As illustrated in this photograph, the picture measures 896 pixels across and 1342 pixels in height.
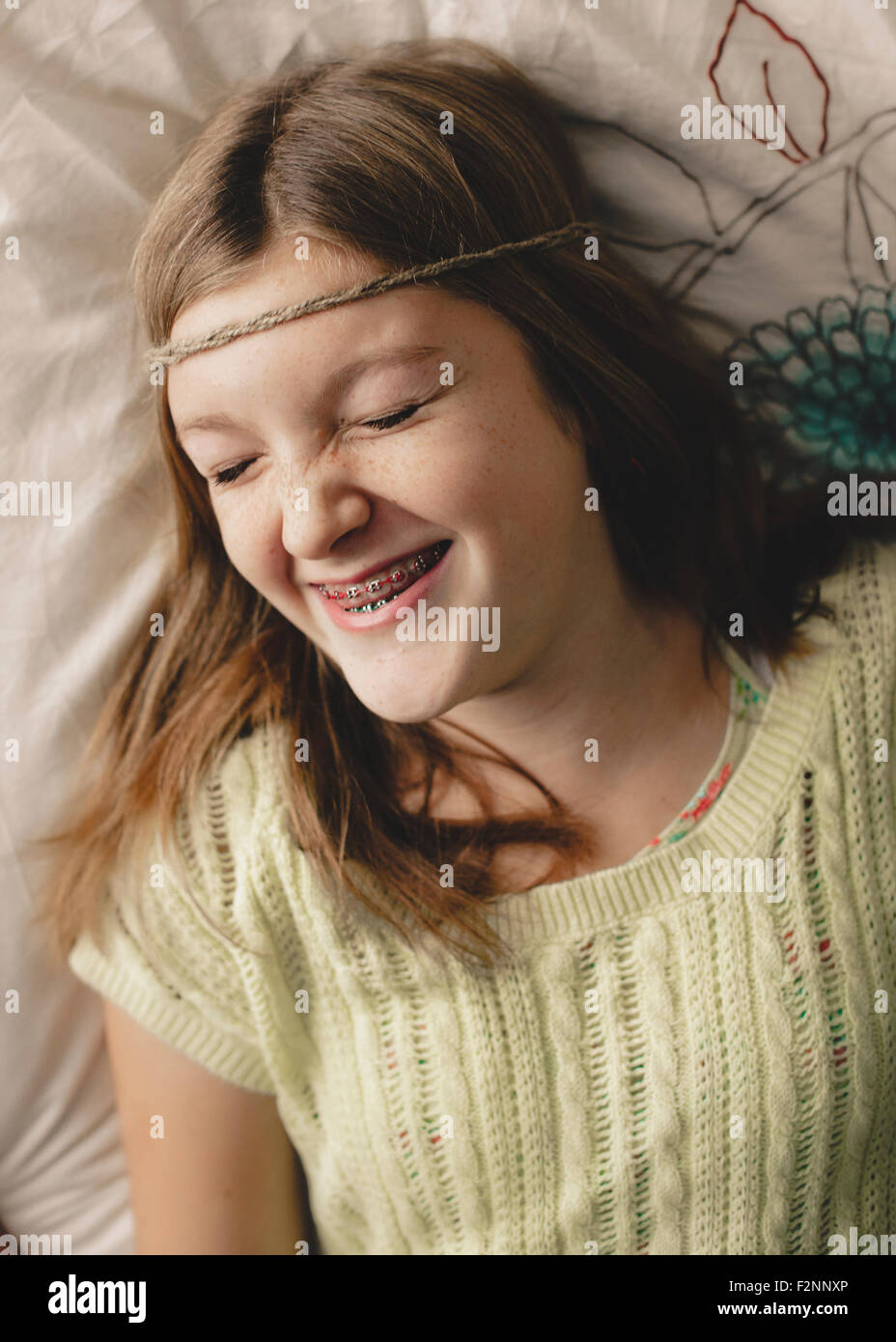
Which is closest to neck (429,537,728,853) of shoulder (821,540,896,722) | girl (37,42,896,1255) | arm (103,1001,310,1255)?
girl (37,42,896,1255)

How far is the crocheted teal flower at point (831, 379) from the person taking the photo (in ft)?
3.62

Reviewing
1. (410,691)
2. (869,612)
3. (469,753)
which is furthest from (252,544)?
(869,612)

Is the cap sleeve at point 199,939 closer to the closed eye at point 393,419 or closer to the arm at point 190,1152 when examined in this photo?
the arm at point 190,1152

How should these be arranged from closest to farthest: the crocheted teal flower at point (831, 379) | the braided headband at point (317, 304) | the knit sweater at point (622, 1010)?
the braided headband at point (317, 304) < the knit sweater at point (622, 1010) < the crocheted teal flower at point (831, 379)

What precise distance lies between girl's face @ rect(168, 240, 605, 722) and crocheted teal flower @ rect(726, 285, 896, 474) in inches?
12.2

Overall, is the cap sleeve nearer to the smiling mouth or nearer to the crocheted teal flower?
the smiling mouth

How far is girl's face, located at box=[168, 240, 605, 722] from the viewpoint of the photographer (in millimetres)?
815

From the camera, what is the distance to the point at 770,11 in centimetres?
103

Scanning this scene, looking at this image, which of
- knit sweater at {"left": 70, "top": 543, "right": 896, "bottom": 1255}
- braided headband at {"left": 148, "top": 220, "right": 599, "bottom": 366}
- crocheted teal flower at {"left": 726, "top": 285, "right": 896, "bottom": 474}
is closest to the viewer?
braided headband at {"left": 148, "top": 220, "right": 599, "bottom": 366}

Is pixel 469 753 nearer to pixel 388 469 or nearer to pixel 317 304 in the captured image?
pixel 388 469

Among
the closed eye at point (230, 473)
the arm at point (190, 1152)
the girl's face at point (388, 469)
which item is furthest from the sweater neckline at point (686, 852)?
the closed eye at point (230, 473)

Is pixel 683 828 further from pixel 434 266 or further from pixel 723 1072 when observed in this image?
pixel 434 266
